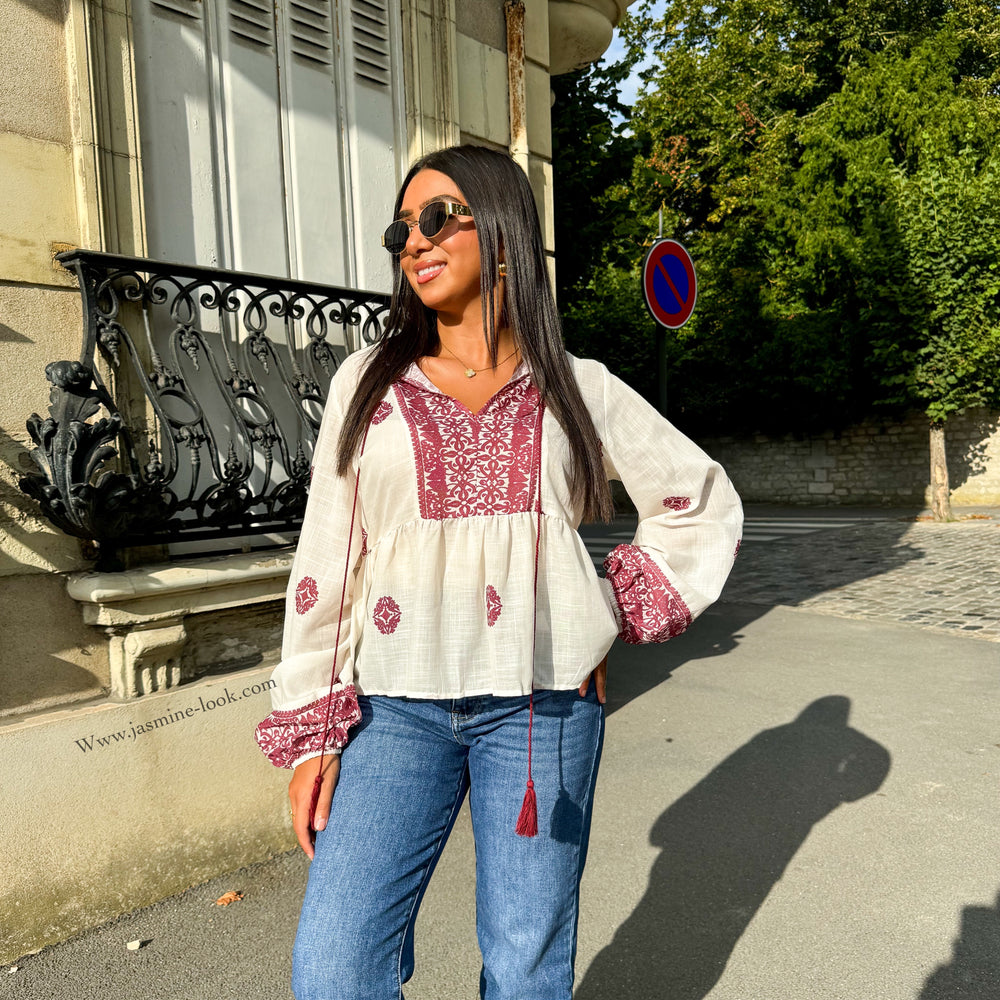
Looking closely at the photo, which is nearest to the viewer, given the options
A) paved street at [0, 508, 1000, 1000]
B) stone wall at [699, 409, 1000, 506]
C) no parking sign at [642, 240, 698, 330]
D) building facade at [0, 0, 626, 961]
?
paved street at [0, 508, 1000, 1000]

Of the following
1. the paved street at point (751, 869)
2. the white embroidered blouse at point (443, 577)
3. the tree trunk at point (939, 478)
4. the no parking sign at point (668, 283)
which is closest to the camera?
the white embroidered blouse at point (443, 577)

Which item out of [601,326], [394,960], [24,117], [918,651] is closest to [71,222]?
[24,117]

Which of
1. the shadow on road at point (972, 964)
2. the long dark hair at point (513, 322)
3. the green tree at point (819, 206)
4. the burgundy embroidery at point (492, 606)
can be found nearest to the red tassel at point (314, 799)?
the burgundy embroidery at point (492, 606)

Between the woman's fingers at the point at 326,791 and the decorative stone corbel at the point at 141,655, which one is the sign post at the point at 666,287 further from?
the woman's fingers at the point at 326,791

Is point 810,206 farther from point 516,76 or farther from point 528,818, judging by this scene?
point 528,818

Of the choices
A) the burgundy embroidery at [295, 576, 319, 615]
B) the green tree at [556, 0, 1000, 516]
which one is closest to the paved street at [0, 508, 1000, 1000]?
the burgundy embroidery at [295, 576, 319, 615]

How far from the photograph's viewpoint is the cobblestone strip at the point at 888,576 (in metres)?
7.64

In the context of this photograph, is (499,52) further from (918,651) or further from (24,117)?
(918,651)

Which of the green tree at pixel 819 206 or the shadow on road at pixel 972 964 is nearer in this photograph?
the shadow on road at pixel 972 964

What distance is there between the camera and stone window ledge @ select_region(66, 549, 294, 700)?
307 centimetres

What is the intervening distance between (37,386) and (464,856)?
7.60 ft

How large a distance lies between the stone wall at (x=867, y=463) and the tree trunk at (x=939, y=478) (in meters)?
2.37

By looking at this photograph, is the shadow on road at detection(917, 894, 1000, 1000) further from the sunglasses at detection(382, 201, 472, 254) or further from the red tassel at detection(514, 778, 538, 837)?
the sunglasses at detection(382, 201, 472, 254)

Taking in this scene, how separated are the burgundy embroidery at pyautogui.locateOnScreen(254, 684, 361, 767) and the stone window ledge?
1.71 metres
